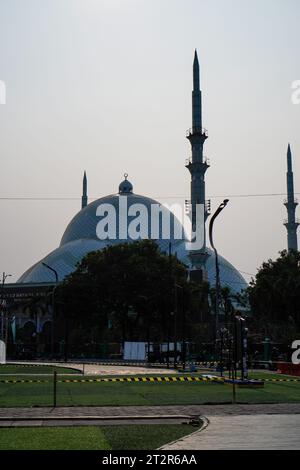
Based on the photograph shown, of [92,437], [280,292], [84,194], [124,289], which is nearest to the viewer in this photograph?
[92,437]

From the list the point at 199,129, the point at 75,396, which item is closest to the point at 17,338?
the point at 199,129

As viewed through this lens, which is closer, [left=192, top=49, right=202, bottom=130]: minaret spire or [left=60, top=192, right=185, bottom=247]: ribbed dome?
[left=192, top=49, right=202, bottom=130]: minaret spire

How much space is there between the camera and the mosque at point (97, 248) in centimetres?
8988

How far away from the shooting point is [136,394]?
2342 centimetres

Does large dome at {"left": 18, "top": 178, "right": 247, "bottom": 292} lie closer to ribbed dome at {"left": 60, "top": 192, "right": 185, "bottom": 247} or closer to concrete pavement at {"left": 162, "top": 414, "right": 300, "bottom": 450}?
ribbed dome at {"left": 60, "top": 192, "right": 185, "bottom": 247}

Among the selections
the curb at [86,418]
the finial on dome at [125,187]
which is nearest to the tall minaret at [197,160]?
the finial on dome at [125,187]

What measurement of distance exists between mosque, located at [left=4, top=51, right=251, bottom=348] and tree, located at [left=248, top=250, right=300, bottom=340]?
2359 cm

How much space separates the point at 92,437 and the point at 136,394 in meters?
11.1

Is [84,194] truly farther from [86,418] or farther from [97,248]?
[86,418]

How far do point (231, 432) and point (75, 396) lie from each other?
10.4 meters

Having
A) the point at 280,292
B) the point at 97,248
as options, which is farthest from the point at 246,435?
the point at 97,248

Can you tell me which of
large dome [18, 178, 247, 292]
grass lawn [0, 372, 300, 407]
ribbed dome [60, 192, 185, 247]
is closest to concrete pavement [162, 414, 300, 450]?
grass lawn [0, 372, 300, 407]

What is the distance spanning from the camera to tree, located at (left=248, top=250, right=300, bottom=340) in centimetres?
6128

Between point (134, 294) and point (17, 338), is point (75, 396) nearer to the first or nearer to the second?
point (134, 294)
